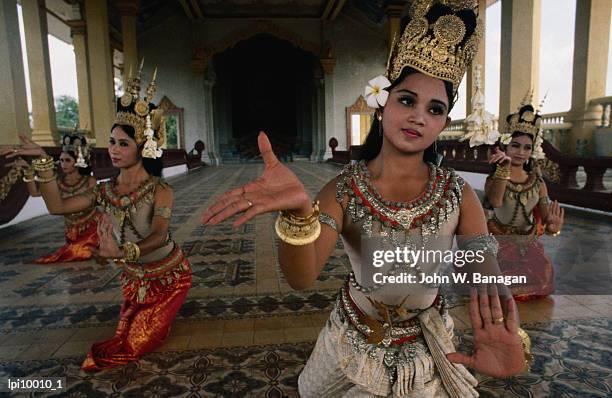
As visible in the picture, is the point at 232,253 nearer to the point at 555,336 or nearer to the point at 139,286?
the point at 139,286

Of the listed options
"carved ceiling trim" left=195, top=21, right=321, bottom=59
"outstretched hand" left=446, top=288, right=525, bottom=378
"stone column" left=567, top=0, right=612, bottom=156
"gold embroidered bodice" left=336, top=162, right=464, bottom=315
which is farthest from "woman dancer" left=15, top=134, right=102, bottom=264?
"carved ceiling trim" left=195, top=21, right=321, bottom=59

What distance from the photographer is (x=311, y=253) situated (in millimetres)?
1211

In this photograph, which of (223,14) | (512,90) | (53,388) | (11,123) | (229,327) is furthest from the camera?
(223,14)

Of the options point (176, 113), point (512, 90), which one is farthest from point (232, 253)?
point (176, 113)

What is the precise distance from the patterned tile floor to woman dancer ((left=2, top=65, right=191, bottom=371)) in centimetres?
20

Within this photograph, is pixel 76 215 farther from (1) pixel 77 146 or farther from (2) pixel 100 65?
(2) pixel 100 65

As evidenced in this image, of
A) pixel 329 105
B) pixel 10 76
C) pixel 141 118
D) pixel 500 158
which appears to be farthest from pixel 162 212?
pixel 329 105

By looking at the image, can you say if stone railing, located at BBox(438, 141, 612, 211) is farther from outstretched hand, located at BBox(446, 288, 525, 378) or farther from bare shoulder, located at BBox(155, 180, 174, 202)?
outstretched hand, located at BBox(446, 288, 525, 378)

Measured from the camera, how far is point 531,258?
11.0 feet

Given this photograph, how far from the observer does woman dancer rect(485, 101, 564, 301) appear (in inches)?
124

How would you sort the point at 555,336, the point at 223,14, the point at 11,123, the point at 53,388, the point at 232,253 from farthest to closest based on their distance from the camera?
the point at 223,14 → the point at 11,123 → the point at 232,253 → the point at 555,336 → the point at 53,388

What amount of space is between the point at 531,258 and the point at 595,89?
8.33 m

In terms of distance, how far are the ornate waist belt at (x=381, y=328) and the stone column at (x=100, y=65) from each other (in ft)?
39.1

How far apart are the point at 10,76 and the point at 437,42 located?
8.61m
